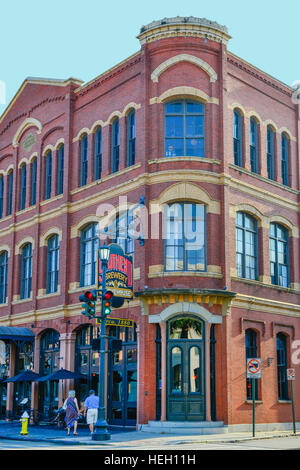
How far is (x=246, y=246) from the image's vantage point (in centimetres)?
2808

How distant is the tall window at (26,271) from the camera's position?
34.6 metres

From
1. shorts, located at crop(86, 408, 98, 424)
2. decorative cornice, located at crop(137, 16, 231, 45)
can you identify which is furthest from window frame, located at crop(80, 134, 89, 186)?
shorts, located at crop(86, 408, 98, 424)

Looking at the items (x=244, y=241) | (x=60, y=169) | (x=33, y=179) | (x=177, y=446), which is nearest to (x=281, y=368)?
(x=244, y=241)

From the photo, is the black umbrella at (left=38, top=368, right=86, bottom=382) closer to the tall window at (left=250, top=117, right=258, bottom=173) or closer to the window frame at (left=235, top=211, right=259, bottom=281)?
the window frame at (left=235, top=211, right=259, bottom=281)

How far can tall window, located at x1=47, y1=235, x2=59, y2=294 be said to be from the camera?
→ 32438 millimetres

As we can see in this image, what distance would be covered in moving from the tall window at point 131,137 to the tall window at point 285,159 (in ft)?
24.5

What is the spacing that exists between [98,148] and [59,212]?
376 centimetres

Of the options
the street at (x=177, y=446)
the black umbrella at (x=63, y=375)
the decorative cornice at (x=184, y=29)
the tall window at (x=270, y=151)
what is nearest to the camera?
the street at (x=177, y=446)

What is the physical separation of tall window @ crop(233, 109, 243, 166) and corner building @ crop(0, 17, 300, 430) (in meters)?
0.06

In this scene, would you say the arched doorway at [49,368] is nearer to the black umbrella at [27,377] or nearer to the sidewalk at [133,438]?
the black umbrella at [27,377]

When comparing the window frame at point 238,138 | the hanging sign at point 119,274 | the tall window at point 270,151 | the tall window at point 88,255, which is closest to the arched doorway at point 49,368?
the tall window at point 88,255

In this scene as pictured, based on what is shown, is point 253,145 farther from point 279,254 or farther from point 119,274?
point 119,274

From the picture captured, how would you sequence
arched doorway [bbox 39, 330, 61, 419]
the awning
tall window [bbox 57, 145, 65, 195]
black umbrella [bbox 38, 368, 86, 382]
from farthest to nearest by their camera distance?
tall window [bbox 57, 145, 65, 195] → the awning → arched doorway [bbox 39, 330, 61, 419] → black umbrella [bbox 38, 368, 86, 382]
